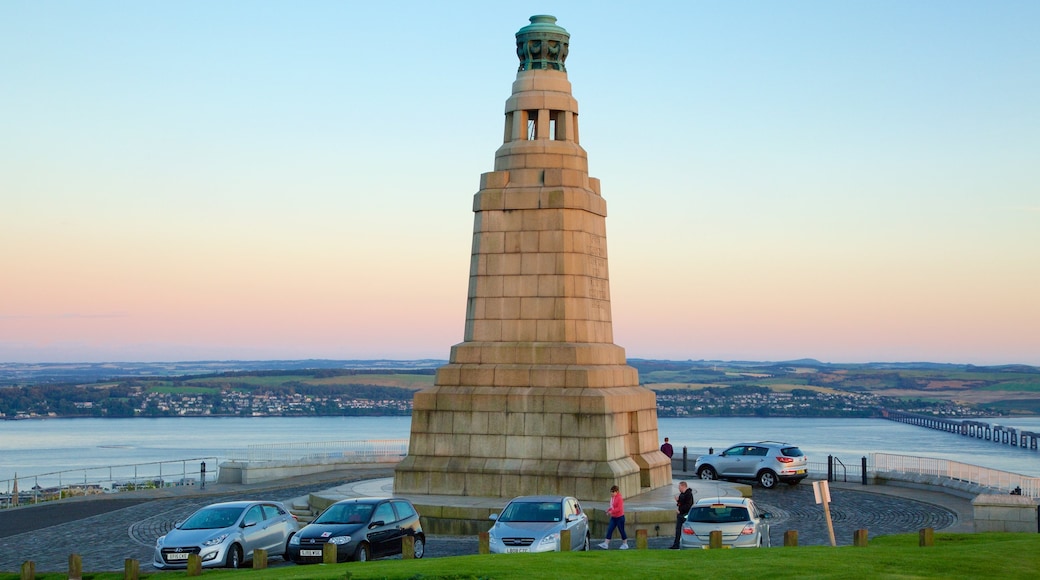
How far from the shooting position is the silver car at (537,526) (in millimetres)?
21906

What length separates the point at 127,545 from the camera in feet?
88.4

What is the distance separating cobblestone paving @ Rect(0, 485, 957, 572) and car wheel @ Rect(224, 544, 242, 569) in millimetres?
1440

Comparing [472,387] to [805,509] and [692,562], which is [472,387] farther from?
[692,562]

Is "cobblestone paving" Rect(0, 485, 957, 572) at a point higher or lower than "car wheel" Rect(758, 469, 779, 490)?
lower

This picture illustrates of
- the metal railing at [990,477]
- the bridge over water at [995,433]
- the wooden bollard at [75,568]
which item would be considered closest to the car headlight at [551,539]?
the wooden bollard at [75,568]

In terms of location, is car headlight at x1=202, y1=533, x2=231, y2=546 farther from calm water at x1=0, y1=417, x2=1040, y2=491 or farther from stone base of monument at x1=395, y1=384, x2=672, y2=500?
calm water at x1=0, y1=417, x2=1040, y2=491

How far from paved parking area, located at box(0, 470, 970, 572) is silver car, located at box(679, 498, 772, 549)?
2684 mm

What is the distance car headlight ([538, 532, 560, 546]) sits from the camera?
72.0 feet

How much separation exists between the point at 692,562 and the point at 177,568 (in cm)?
972

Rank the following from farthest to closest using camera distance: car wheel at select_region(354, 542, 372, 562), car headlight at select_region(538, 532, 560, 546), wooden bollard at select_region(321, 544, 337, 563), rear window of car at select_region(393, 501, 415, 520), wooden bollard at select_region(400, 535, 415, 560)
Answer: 1. rear window of car at select_region(393, 501, 415, 520)
2. car wheel at select_region(354, 542, 372, 562)
3. car headlight at select_region(538, 532, 560, 546)
4. wooden bollard at select_region(400, 535, 415, 560)
5. wooden bollard at select_region(321, 544, 337, 563)

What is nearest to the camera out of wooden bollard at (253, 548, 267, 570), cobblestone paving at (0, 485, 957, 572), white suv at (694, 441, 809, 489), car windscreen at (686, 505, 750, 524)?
wooden bollard at (253, 548, 267, 570)

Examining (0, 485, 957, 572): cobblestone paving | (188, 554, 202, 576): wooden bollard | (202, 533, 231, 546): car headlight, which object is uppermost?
(202, 533, 231, 546): car headlight

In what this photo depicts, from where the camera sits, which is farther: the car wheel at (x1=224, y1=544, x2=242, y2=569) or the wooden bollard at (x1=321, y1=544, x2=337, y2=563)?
the car wheel at (x1=224, y1=544, x2=242, y2=569)

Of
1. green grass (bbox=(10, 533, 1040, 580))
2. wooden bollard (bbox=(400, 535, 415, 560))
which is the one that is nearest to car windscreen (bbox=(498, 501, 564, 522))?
wooden bollard (bbox=(400, 535, 415, 560))
